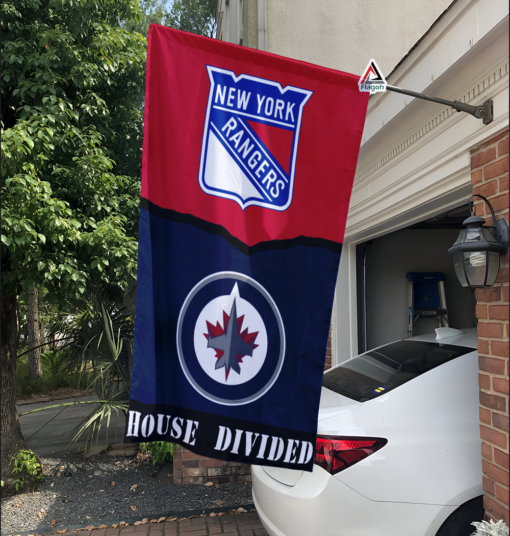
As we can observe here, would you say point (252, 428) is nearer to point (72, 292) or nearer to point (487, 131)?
point (487, 131)

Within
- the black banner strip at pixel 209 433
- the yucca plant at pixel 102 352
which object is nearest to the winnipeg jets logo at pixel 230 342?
the black banner strip at pixel 209 433

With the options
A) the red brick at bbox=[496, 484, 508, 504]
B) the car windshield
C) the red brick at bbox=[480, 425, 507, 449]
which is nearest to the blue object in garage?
the car windshield

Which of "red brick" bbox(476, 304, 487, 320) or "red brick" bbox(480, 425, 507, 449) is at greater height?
"red brick" bbox(476, 304, 487, 320)

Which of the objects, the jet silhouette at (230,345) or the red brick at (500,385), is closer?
the jet silhouette at (230,345)

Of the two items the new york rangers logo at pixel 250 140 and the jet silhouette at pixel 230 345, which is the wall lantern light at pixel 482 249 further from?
the jet silhouette at pixel 230 345

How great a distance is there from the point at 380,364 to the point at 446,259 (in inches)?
166

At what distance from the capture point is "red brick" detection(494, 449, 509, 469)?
8.39ft

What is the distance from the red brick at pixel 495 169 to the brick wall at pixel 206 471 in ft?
12.6

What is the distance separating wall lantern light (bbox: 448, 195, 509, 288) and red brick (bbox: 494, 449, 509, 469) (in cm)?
88

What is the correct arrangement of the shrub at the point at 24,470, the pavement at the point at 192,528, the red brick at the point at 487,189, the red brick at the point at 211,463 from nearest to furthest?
the red brick at the point at 487,189 < the pavement at the point at 192,528 < the red brick at the point at 211,463 < the shrub at the point at 24,470

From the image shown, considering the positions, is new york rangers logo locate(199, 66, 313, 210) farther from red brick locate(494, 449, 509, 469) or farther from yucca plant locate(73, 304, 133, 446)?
yucca plant locate(73, 304, 133, 446)

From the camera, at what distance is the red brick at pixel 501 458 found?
8.39 feet

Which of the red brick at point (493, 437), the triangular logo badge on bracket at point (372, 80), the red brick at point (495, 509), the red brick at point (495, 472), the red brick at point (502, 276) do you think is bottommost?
the red brick at point (495, 509)

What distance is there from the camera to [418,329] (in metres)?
7.41
